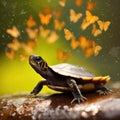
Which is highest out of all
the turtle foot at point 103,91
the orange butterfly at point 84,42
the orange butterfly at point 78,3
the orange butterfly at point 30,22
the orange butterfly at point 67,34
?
the orange butterfly at point 78,3

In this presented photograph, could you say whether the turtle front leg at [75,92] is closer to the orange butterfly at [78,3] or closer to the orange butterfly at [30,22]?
the orange butterfly at [30,22]

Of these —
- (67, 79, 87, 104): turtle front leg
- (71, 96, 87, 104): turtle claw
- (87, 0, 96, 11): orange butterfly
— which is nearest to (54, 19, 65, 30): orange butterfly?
(87, 0, 96, 11): orange butterfly

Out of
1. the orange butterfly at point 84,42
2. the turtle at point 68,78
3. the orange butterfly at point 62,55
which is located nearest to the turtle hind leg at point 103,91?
the turtle at point 68,78

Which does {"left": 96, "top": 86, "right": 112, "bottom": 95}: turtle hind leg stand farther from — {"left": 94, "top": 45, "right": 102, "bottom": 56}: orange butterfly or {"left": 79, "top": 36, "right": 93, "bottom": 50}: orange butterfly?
{"left": 79, "top": 36, "right": 93, "bottom": 50}: orange butterfly

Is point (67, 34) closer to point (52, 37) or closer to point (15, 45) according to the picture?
point (52, 37)

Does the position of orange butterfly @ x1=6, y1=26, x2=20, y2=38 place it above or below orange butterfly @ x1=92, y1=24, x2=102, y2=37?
above

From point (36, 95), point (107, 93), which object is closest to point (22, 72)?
point (36, 95)

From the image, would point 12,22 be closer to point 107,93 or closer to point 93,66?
point 93,66
